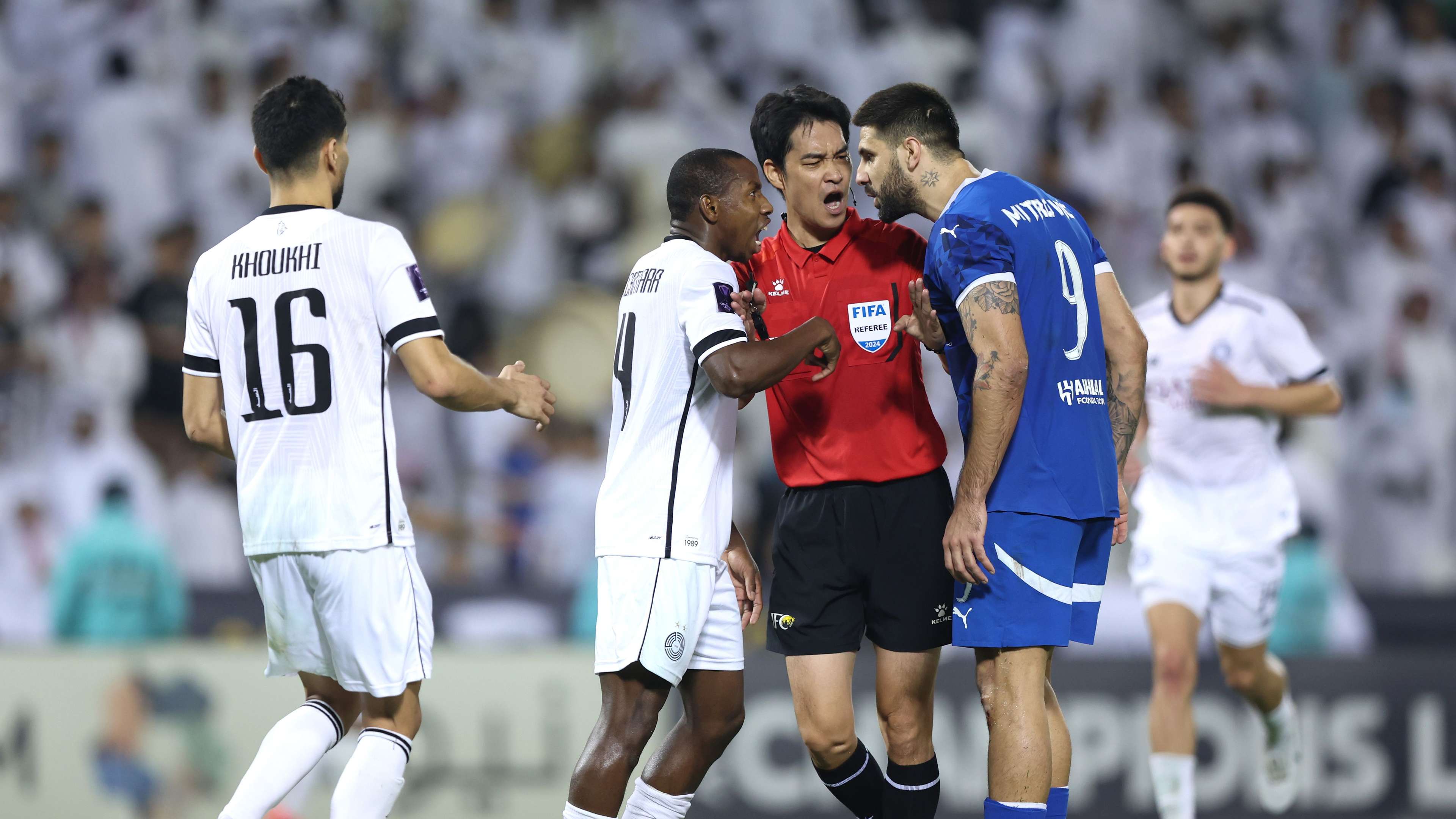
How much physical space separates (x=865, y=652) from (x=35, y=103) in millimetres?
8338

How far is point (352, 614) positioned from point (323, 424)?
0.60 meters

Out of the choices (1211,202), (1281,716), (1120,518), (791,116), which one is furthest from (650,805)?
(1211,202)

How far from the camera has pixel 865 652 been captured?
8.99 m

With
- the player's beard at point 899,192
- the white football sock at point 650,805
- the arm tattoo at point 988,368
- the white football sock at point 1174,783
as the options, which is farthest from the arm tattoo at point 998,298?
the white football sock at point 1174,783

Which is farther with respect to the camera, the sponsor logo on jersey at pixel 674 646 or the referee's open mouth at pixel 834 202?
the referee's open mouth at pixel 834 202

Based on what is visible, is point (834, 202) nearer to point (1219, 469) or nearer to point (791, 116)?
point (791, 116)

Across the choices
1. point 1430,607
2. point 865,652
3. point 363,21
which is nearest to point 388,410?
point 865,652

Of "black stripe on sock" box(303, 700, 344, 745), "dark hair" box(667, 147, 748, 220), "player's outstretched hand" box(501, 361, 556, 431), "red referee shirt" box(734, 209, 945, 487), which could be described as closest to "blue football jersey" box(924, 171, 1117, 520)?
"red referee shirt" box(734, 209, 945, 487)

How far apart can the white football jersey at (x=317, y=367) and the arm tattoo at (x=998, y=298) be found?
1679 millimetres

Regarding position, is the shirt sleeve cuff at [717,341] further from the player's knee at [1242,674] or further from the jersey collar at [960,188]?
the player's knee at [1242,674]

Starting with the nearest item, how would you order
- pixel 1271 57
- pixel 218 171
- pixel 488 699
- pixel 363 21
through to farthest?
pixel 488 699 → pixel 218 171 → pixel 363 21 → pixel 1271 57

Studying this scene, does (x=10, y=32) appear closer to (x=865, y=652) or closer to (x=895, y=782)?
(x=865, y=652)

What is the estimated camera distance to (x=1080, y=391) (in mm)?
4645

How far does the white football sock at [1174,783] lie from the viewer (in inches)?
255
